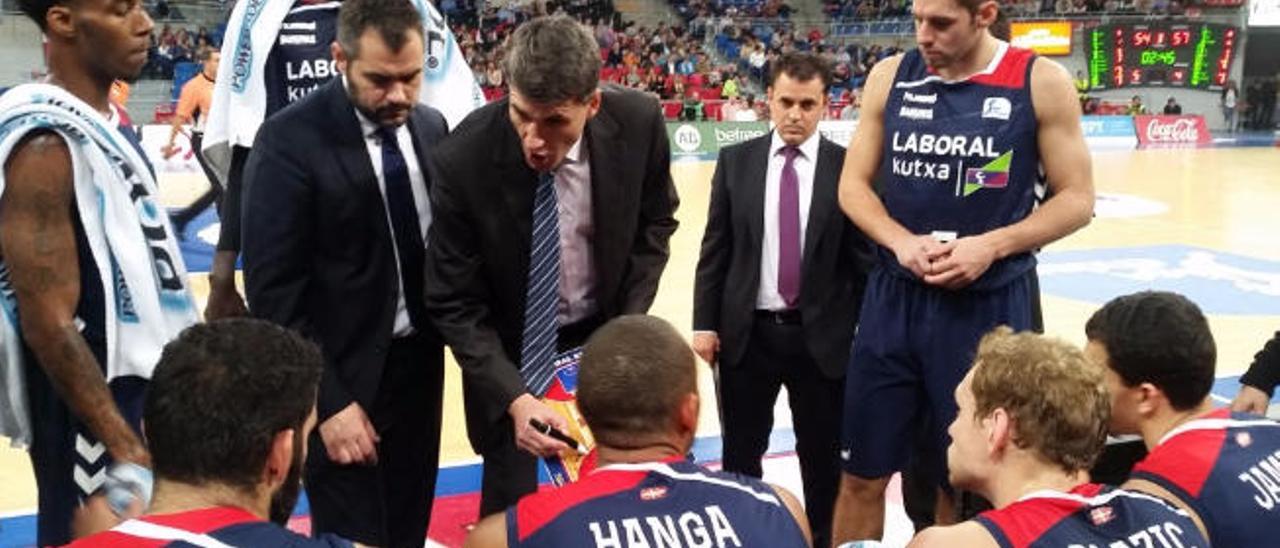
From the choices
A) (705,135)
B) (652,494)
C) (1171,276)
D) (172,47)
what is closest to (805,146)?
(652,494)

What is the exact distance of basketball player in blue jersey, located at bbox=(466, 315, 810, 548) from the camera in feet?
6.96

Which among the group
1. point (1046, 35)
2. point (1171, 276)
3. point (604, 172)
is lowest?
point (1046, 35)

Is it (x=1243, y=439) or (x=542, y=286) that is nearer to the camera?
(x=1243, y=439)

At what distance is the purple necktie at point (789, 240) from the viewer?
14.4 ft

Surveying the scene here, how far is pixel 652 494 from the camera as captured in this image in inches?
84.9

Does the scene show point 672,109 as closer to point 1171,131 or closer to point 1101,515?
point 1171,131

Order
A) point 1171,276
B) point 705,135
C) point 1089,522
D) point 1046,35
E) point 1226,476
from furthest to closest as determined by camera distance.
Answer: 1. point 1046,35
2. point 705,135
3. point 1171,276
4. point 1226,476
5. point 1089,522

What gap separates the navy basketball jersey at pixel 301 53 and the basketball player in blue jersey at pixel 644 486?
2498mm

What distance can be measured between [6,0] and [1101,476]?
25680 mm

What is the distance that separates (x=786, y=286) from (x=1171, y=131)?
2637cm

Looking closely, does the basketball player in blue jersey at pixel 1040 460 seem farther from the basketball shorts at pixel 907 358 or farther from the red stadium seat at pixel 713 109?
the red stadium seat at pixel 713 109

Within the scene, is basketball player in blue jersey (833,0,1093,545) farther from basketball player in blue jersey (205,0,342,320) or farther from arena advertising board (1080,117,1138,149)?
arena advertising board (1080,117,1138,149)

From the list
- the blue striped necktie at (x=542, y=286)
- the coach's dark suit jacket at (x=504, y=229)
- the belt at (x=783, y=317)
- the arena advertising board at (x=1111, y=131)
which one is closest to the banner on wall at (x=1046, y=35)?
the arena advertising board at (x=1111, y=131)

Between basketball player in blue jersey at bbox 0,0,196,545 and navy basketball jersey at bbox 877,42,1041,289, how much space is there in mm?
2153
